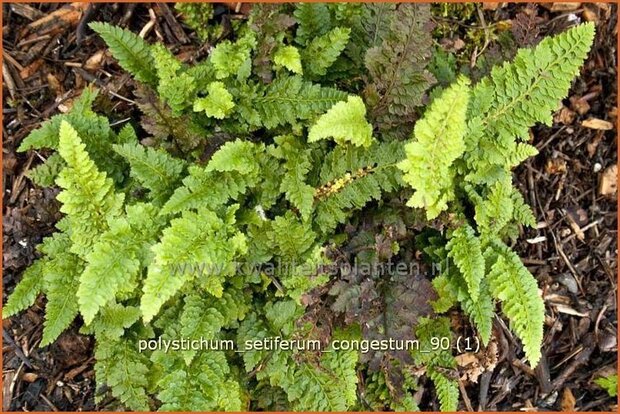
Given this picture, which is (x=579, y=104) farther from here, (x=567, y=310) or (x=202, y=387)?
(x=202, y=387)

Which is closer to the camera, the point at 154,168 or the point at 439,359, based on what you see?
the point at 154,168


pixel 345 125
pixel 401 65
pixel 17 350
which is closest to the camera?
pixel 345 125

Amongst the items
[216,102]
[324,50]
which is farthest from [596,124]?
[216,102]

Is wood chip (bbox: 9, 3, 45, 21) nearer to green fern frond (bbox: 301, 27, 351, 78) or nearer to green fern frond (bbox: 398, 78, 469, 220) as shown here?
green fern frond (bbox: 301, 27, 351, 78)

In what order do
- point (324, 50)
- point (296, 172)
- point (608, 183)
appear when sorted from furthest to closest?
point (608, 183)
point (324, 50)
point (296, 172)

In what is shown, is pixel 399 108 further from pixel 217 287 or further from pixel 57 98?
pixel 57 98

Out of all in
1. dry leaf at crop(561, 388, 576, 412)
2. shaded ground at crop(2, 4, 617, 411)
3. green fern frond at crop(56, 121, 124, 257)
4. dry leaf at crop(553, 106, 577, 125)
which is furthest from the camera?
dry leaf at crop(553, 106, 577, 125)

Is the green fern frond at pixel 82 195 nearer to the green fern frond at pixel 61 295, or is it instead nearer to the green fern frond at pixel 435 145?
the green fern frond at pixel 61 295

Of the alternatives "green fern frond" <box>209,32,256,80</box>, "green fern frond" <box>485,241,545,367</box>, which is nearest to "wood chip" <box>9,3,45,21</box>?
"green fern frond" <box>209,32,256,80</box>

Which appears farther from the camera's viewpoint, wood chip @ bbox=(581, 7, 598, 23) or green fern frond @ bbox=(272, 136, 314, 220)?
wood chip @ bbox=(581, 7, 598, 23)
